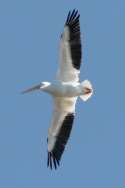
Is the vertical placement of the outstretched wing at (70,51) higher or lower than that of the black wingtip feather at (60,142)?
higher

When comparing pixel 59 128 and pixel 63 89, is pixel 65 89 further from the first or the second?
pixel 59 128

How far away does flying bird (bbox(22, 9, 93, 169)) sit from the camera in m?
19.9

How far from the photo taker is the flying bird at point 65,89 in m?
19.9

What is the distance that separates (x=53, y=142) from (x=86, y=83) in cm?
139

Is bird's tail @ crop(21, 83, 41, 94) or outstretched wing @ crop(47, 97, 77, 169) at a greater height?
bird's tail @ crop(21, 83, 41, 94)

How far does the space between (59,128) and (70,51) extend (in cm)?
154

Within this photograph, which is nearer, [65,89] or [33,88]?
[65,89]

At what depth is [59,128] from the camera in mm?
20453

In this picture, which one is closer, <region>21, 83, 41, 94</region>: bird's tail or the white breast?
the white breast

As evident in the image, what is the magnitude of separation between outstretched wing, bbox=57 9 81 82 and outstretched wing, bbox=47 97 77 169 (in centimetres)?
50

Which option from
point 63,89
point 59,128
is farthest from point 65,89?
point 59,128

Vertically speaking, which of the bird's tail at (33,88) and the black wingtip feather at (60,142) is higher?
the bird's tail at (33,88)

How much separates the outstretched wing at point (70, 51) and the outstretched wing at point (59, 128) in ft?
1.63

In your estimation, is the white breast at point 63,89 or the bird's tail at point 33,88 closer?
the white breast at point 63,89
